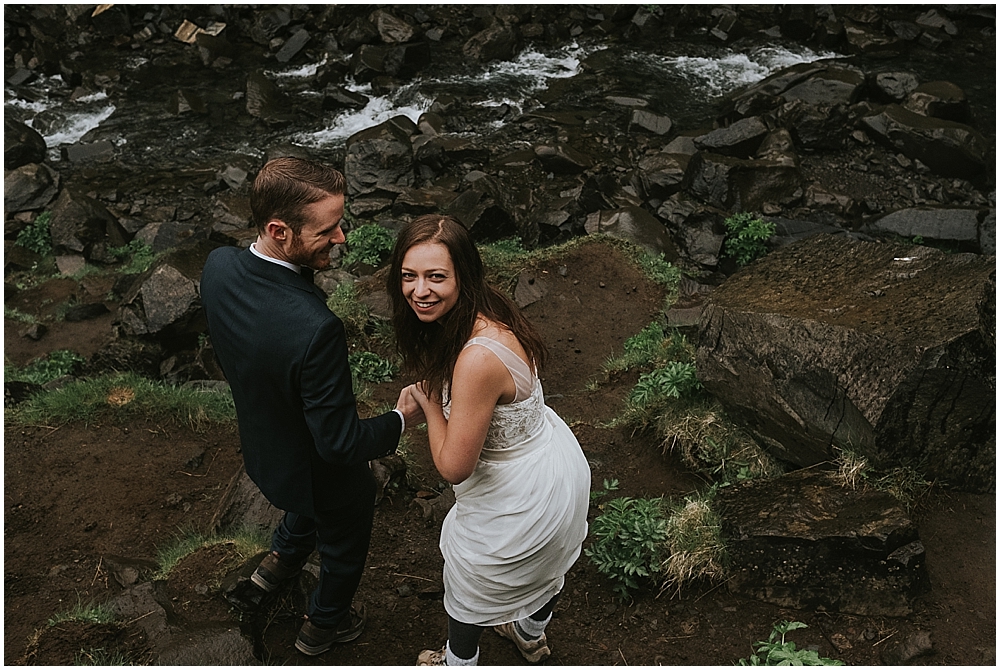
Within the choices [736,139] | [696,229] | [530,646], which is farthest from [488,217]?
[530,646]

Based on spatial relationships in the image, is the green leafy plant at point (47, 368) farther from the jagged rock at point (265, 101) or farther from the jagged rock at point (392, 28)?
the jagged rock at point (392, 28)

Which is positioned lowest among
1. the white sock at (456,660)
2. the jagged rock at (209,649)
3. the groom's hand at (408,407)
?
the jagged rock at (209,649)

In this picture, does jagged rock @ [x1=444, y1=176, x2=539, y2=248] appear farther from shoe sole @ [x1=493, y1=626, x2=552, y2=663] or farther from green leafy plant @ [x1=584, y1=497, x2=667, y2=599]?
shoe sole @ [x1=493, y1=626, x2=552, y2=663]

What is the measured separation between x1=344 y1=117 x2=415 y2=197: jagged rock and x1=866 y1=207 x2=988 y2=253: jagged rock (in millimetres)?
6438

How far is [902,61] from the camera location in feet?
50.3

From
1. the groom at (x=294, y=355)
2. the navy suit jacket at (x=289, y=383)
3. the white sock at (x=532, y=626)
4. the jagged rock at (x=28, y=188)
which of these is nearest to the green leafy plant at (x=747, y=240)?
the white sock at (x=532, y=626)

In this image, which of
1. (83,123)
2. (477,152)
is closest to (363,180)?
(477,152)

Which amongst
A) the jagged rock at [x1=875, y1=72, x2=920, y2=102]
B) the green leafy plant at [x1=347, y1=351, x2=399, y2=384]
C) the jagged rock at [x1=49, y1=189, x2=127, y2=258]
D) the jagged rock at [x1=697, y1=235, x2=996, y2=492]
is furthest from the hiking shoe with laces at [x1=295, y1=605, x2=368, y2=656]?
the jagged rock at [x1=875, y1=72, x2=920, y2=102]

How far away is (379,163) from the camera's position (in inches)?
483

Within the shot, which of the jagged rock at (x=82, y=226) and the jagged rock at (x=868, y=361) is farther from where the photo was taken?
the jagged rock at (x=82, y=226)

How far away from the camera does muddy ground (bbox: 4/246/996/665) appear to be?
169 inches

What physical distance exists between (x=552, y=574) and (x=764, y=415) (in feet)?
7.82

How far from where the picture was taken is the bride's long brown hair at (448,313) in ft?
10.7

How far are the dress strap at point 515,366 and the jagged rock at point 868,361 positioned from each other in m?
2.44
